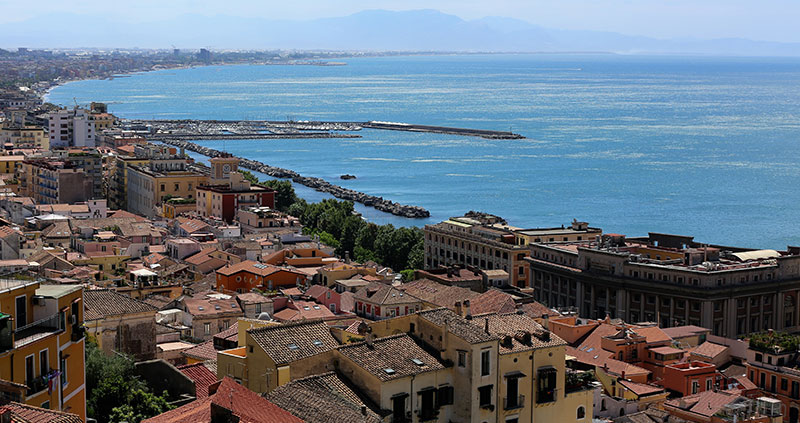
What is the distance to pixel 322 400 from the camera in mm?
12758

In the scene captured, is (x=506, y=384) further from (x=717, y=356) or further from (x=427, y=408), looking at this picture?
(x=717, y=356)

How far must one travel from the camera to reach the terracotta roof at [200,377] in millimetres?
14815

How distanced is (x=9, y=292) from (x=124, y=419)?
11.4 ft

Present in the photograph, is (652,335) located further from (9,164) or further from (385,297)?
(9,164)

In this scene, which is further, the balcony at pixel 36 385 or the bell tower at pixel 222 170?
the bell tower at pixel 222 170

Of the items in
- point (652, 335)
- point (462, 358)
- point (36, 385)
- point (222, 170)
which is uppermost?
point (36, 385)

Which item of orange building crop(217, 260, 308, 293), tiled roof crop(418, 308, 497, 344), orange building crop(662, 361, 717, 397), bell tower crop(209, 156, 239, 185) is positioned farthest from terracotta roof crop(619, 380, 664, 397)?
bell tower crop(209, 156, 239, 185)

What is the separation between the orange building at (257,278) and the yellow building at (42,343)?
19367 millimetres

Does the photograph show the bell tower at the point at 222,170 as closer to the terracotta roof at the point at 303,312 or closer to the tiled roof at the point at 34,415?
the terracotta roof at the point at 303,312

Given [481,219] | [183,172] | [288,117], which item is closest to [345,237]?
[481,219]

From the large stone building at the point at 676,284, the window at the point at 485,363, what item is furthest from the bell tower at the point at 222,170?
the window at the point at 485,363

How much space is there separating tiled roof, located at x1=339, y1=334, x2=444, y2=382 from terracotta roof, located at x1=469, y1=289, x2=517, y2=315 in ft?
32.9

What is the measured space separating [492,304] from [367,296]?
Result: 2.99 meters

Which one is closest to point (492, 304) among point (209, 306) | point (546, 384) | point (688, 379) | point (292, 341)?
point (688, 379)
